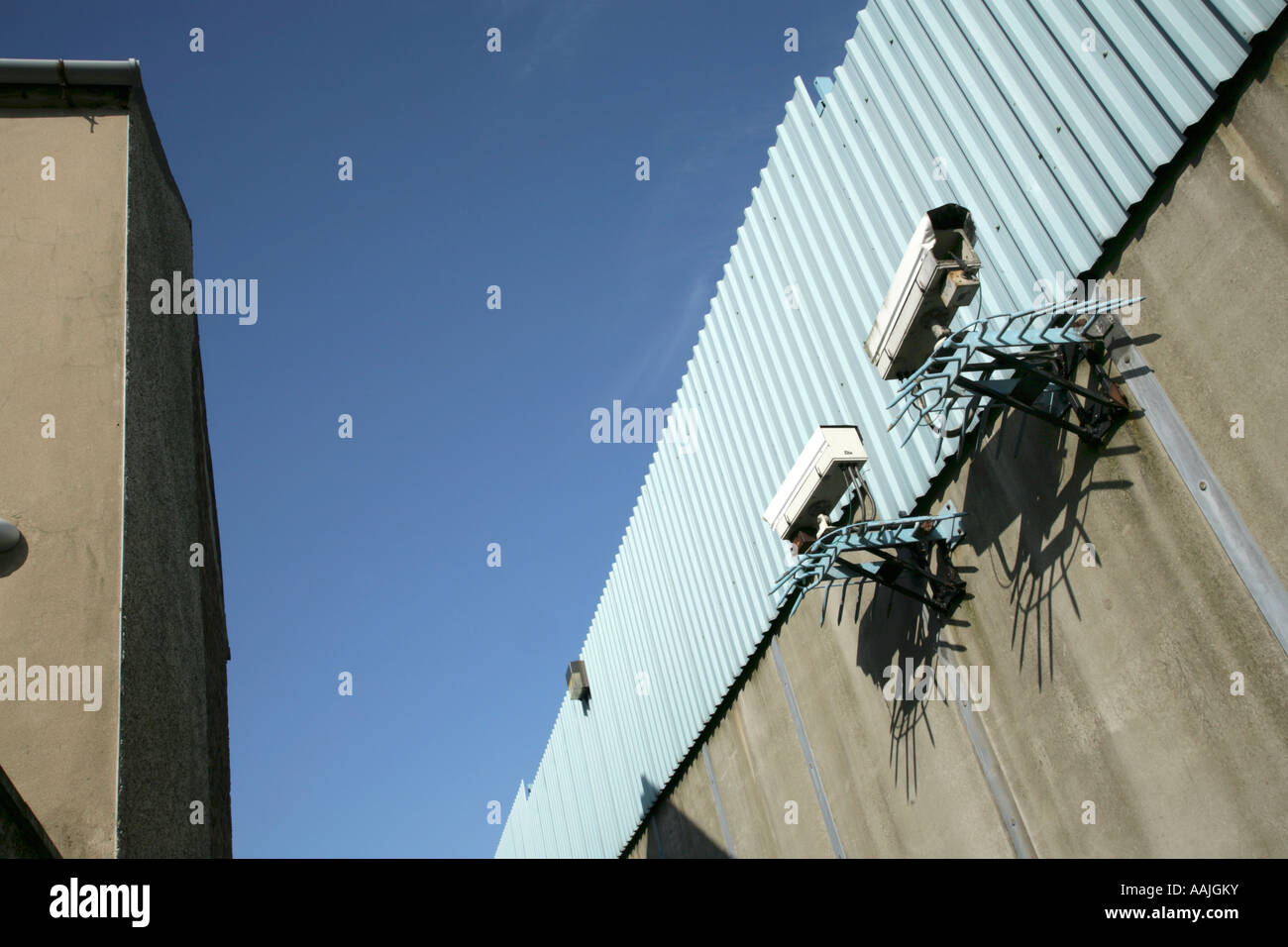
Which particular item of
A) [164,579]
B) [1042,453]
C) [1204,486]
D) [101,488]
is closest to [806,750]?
[1042,453]

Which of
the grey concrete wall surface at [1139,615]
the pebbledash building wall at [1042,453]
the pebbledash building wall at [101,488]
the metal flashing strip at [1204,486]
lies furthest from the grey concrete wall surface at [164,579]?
the metal flashing strip at [1204,486]

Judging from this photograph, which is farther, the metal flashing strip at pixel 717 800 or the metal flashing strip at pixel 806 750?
the metal flashing strip at pixel 717 800

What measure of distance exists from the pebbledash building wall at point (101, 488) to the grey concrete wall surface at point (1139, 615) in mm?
5689

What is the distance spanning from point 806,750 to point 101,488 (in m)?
6.52

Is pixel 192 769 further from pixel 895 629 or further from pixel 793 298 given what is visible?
pixel 793 298

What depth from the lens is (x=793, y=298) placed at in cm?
848

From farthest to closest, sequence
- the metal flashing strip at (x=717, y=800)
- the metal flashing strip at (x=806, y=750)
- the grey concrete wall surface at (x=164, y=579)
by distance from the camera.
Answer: the metal flashing strip at (x=717, y=800) → the metal flashing strip at (x=806, y=750) → the grey concrete wall surface at (x=164, y=579)

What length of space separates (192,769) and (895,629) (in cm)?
583

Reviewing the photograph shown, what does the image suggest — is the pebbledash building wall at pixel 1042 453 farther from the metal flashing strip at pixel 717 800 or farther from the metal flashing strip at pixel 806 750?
the metal flashing strip at pixel 717 800

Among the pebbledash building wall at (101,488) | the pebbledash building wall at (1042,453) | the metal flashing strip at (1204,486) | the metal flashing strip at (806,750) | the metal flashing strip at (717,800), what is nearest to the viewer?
the metal flashing strip at (1204,486)

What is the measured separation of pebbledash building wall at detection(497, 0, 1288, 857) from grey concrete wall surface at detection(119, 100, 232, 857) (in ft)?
17.3

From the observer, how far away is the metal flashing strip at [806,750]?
→ 8750mm

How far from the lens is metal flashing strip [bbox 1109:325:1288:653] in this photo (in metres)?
4.57

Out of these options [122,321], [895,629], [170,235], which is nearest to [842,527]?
[895,629]
